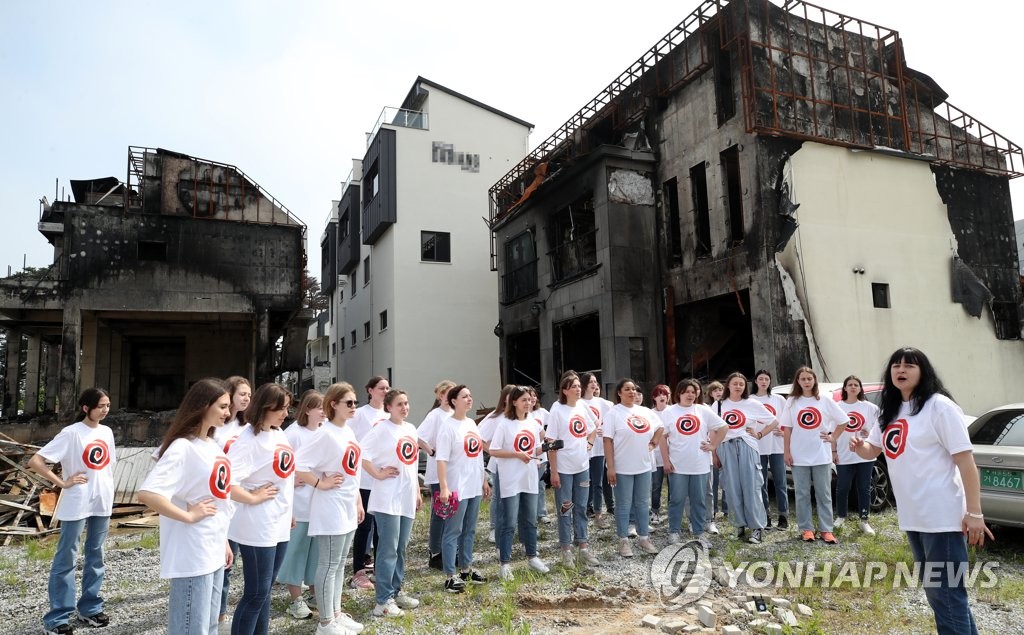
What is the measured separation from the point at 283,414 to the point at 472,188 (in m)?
23.0

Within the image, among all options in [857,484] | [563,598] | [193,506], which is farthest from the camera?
[857,484]

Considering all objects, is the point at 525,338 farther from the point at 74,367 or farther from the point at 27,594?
the point at 27,594

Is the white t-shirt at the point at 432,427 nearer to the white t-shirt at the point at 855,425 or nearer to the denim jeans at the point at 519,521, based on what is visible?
the denim jeans at the point at 519,521

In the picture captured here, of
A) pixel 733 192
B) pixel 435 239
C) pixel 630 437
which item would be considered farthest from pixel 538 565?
pixel 435 239

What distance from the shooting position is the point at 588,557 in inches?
270

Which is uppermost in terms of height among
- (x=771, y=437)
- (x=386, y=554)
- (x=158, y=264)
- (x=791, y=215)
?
(x=158, y=264)

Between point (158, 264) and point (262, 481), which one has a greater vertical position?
point (158, 264)

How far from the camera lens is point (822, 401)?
25.0 ft

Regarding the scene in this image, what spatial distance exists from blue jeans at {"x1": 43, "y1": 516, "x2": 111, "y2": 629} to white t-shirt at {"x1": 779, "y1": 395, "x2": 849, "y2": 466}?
23.0ft

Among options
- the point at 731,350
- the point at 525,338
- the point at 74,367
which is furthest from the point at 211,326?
the point at 731,350

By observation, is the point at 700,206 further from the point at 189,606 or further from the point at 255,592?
the point at 189,606

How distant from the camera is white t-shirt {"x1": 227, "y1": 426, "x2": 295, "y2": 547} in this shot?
4008mm

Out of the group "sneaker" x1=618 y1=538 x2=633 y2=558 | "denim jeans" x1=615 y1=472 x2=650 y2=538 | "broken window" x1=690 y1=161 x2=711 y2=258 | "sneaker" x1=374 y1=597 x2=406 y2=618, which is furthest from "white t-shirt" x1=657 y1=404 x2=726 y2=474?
"broken window" x1=690 y1=161 x2=711 y2=258

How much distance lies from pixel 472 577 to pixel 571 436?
5.69 ft
